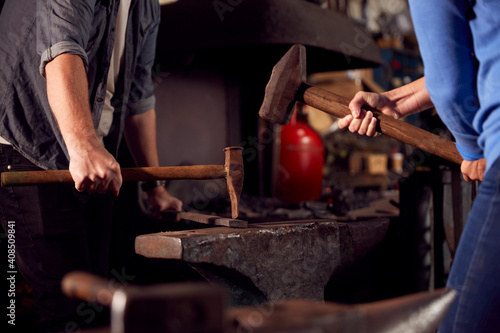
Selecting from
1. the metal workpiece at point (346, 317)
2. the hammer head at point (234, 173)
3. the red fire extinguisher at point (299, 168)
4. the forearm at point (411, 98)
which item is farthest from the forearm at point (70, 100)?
the red fire extinguisher at point (299, 168)

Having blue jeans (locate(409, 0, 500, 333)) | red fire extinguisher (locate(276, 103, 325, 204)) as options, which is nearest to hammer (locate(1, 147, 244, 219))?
blue jeans (locate(409, 0, 500, 333))

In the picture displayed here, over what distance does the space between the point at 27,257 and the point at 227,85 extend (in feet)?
7.74

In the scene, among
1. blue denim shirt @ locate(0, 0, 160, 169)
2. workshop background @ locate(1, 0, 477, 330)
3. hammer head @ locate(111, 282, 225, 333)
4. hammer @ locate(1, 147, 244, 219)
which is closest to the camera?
hammer head @ locate(111, 282, 225, 333)

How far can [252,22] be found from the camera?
2785 millimetres

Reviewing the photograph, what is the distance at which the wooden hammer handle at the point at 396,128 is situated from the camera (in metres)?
1.45

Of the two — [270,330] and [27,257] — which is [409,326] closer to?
[270,330]

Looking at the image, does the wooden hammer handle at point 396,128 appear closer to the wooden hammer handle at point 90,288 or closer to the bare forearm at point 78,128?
the bare forearm at point 78,128

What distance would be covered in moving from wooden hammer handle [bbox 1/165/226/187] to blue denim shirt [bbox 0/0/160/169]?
16 centimetres

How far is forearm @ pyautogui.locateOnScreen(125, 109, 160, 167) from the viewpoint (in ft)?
6.43

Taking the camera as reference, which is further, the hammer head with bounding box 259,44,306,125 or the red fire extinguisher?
the red fire extinguisher

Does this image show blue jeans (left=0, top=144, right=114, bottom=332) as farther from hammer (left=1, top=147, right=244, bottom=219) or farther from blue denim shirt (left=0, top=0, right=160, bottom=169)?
hammer (left=1, top=147, right=244, bottom=219)

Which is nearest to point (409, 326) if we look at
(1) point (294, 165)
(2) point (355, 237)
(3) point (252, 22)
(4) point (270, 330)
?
(4) point (270, 330)

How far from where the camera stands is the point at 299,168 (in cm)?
360

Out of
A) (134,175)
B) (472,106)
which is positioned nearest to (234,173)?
(134,175)
